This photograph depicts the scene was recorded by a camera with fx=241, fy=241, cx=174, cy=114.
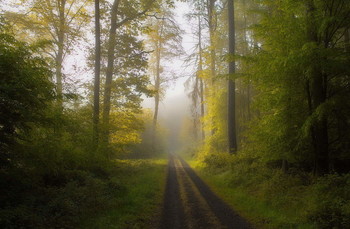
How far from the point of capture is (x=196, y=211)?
319 inches

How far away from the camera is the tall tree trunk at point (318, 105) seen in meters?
8.79

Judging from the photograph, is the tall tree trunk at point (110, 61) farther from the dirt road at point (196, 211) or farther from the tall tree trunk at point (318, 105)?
the tall tree trunk at point (318, 105)

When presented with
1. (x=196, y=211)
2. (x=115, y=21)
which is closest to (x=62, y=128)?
(x=196, y=211)

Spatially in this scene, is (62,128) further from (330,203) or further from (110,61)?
(330,203)

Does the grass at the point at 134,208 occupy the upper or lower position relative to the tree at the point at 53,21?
lower

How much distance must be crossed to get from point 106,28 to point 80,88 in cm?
457

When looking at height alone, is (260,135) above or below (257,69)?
below

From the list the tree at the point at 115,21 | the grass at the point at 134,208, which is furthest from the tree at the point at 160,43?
the grass at the point at 134,208

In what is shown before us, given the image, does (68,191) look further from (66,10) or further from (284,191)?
(66,10)

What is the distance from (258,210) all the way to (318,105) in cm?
443

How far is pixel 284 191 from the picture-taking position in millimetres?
9328

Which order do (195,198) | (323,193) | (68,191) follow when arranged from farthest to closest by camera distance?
(195,198) → (68,191) → (323,193)

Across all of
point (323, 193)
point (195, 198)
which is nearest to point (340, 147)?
point (323, 193)

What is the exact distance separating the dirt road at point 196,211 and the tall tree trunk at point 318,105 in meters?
4.01
